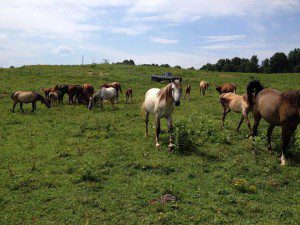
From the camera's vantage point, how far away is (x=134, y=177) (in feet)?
31.3

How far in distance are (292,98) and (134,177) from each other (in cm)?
593

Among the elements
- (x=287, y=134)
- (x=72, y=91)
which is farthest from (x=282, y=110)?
(x=72, y=91)

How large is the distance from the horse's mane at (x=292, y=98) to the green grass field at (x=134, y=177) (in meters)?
1.62

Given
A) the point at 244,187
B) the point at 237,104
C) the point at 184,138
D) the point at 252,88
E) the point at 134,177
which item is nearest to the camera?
the point at 244,187

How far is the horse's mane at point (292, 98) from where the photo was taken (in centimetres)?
1034

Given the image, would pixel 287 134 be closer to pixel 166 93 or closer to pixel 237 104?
pixel 166 93

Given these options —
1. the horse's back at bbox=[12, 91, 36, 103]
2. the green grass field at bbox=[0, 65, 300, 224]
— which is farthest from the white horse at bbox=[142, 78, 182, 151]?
the horse's back at bbox=[12, 91, 36, 103]

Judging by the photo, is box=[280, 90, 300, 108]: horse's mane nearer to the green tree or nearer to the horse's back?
the horse's back

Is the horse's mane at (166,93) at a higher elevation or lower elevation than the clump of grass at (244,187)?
higher

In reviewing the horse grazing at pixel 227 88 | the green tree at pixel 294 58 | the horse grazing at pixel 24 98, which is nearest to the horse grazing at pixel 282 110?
the horse grazing at pixel 227 88

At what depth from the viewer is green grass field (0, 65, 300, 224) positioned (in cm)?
742

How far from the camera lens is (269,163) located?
10594 mm

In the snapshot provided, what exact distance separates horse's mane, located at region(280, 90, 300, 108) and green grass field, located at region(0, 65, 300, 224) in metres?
1.62

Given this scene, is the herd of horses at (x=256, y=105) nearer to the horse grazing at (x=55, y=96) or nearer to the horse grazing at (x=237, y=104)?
the horse grazing at (x=237, y=104)
